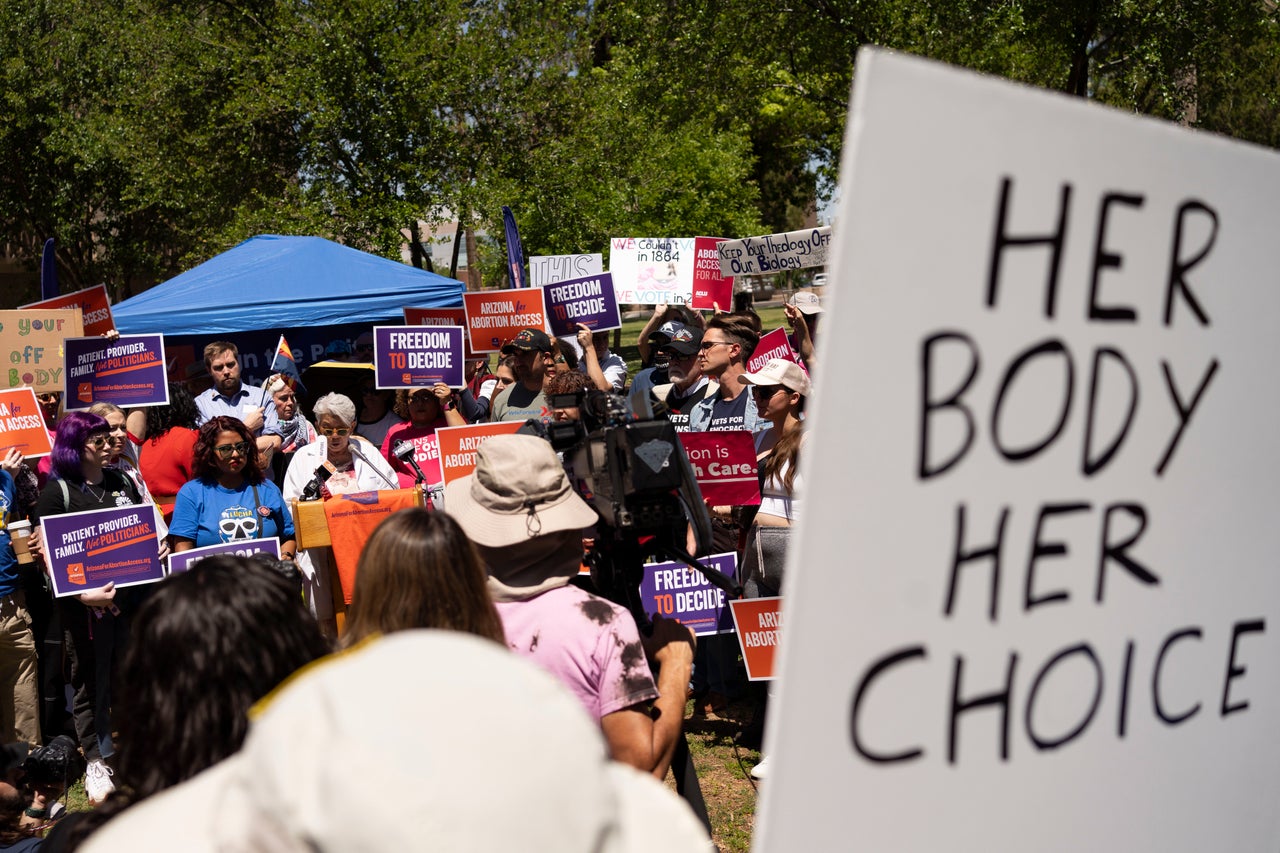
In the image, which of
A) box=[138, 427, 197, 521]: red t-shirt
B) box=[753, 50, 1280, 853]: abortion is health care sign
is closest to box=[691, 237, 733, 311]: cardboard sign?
box=[138, 427, 197, 521]: red t-shirt

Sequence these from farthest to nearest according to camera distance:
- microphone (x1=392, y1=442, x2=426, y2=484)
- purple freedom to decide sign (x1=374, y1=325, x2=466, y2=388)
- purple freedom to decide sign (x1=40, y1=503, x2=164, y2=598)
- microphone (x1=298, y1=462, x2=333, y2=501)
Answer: purple freedom to decide sign (x1=374, y1=325, x2=466, y2=388) → microphone (x1=392, y1=442, x2=426, y2=484) → microphone (x1=298, y1=462, x2=333, y2=501) → purple freedom to decide sign (x1=40, y1=503, x2=164, y2=598)

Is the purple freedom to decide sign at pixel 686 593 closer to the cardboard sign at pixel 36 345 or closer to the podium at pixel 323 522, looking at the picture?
the podium at pixel 323 522

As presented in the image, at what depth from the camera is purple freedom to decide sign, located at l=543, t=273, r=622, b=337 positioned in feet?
27.7

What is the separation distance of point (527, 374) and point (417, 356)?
68cm

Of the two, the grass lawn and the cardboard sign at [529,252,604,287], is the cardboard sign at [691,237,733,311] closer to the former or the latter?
the cardboard sign at [529,252,604,287]

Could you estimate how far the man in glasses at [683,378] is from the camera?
21.9ft

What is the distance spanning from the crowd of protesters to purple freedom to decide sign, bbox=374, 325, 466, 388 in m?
0.14

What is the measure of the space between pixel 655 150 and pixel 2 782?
20.2 m

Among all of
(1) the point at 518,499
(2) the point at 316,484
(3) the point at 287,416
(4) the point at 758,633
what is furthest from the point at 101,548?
(1) the point at 518,499

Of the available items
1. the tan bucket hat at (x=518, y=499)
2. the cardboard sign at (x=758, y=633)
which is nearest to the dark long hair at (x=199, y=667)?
the tan bucket hat at (x=518, y=499)

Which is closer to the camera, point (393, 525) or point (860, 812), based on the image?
point (860, 812)

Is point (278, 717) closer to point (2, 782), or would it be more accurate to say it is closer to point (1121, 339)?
point (1121, 339)

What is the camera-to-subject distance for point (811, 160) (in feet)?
109

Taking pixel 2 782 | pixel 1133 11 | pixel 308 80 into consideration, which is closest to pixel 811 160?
pixel 308 80
